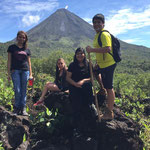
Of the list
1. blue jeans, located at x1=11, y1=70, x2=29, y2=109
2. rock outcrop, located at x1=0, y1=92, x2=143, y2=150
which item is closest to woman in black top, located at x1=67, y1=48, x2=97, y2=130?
rock outcrop, located at x1=0, y1=92, x2=143, y2=150

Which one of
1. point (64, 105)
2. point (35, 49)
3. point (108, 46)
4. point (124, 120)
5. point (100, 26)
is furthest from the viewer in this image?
point (35, 49)

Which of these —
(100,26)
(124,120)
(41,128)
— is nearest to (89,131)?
(124,120)

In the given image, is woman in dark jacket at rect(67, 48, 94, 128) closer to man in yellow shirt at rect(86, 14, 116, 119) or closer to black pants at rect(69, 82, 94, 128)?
black pants at rect(69, 82, 94, 128)

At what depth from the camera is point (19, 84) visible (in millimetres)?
4398

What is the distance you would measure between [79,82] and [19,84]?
164 centimetres

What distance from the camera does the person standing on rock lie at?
14.3 ft

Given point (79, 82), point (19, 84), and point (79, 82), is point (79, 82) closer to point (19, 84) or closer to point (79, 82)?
point (79, 82)

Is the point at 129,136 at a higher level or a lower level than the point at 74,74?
lower

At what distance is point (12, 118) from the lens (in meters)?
4.08

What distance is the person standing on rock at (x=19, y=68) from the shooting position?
4.36 meters

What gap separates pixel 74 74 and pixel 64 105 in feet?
3.51

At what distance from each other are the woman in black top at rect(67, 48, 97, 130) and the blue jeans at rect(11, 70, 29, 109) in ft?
4.13

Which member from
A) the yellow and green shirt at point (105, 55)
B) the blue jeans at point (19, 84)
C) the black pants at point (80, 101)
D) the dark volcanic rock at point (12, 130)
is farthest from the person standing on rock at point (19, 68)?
the yellow and green shirt at point (105, 55)

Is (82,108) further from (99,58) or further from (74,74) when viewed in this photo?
(99,58)
